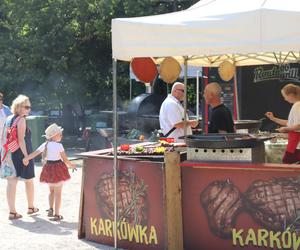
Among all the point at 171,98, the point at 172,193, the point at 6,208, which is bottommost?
the point at 6,208

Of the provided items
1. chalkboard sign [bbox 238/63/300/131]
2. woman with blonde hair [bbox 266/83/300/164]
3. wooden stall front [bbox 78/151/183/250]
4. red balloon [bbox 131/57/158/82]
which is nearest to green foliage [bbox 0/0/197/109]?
chalkboard sign [bbox 238/63/300/131]

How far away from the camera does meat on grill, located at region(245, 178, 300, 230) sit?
17.5 feet

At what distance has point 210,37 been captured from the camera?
5.14 m

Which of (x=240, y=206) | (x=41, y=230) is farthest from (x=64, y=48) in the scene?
(x=240, y=206)

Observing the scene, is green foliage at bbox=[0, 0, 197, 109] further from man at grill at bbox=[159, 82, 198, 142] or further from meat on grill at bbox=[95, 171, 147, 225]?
meat on grill at bbox=[95, 171, 147, 225]

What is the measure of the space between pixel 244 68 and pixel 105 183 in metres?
7.21

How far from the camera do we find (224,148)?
560 cm

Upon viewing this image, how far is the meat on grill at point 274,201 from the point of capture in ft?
17.5

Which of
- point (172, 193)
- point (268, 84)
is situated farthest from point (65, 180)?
point (268, 84)

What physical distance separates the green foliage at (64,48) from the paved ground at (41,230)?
12.4 m

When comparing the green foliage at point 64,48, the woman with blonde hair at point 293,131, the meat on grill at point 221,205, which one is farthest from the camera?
the green foliage at point 64,48

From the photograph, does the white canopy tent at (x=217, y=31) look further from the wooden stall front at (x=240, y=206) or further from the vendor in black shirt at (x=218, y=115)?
the vendor in black shirt at (x=218, y=115)

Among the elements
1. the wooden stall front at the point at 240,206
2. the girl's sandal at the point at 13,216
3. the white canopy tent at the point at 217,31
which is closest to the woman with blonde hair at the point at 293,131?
the wooden stall front at the point at 240,206

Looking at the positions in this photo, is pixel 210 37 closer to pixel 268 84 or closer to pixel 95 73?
pixel 268 84
